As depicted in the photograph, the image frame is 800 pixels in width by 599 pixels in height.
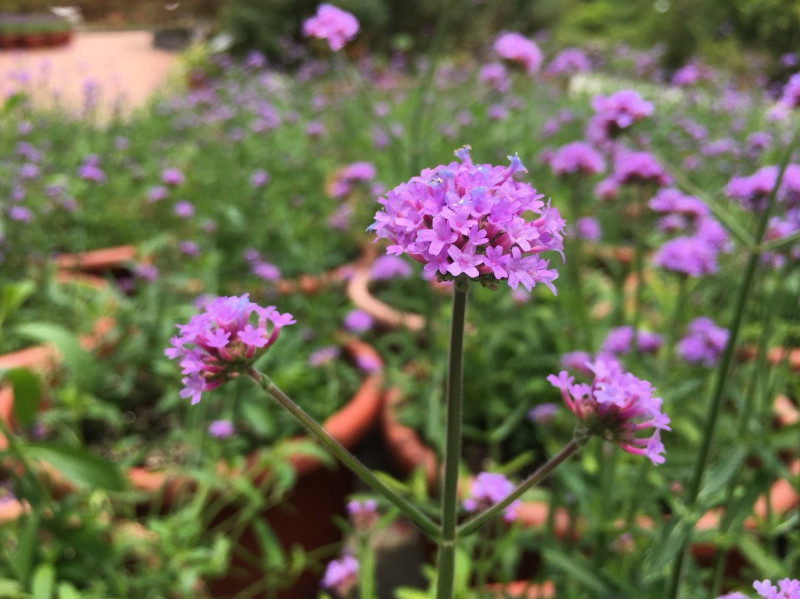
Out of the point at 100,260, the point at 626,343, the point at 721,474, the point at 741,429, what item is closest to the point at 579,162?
the point at 626,343

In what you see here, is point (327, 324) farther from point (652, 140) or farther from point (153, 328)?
point (652, 140)

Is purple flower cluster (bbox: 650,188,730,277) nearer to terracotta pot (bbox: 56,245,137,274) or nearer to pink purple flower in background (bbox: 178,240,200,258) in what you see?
pink purple flower in background (bbox: 178,240,200,258)

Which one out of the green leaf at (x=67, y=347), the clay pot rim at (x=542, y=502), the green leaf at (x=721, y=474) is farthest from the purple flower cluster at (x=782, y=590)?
the green leaf at (x=67, y=347)

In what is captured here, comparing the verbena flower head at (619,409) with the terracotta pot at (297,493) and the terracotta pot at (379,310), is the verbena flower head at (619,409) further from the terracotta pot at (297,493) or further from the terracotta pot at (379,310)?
the terracotta pot at (379,310)

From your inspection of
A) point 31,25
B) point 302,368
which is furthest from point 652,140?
point 31,25

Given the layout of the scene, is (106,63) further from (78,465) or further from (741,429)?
(741,429)
